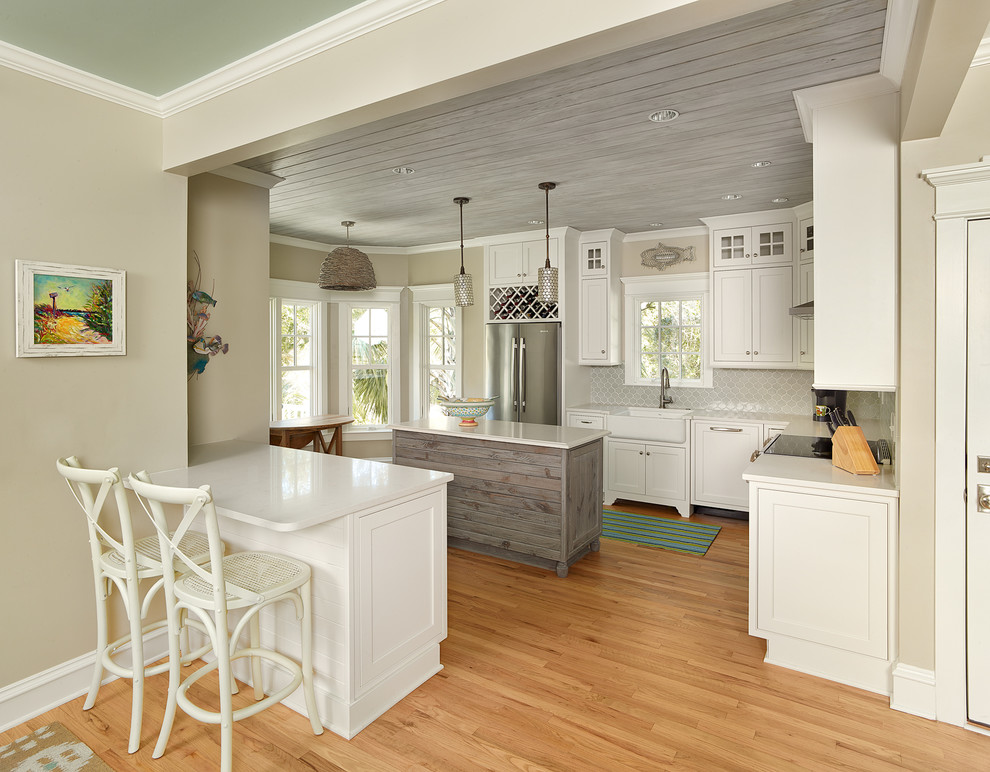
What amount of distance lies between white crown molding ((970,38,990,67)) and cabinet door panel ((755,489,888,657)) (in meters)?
1.72

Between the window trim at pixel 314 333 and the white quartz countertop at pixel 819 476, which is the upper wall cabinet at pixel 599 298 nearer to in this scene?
the white quartz countertop at pixel 819 476

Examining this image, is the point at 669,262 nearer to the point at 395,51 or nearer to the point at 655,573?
the point at 655,573

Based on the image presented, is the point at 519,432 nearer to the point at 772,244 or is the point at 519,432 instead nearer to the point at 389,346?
the point at 772,244

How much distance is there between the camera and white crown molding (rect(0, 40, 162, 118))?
2209 millimetres

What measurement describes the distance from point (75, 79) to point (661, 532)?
4569 millimetres

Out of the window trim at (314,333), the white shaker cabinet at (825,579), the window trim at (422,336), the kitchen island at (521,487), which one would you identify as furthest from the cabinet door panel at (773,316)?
the window trim at (314,333)

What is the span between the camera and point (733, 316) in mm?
5031

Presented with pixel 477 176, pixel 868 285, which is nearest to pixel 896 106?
pixel 868 285

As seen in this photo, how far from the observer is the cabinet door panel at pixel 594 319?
5559 millimetres

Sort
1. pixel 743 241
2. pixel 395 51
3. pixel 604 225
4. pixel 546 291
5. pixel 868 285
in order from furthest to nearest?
1. pixel 604 225
2. pixel 743 241
3. pixel 546 291
4. pixel 868 285
5. pixel 395 51

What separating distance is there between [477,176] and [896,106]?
2.33 metres

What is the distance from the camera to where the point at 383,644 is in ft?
7.55

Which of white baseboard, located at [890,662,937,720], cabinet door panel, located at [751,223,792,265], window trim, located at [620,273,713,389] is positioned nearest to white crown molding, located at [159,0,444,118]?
white baseboard, located at [890,662,937,720]

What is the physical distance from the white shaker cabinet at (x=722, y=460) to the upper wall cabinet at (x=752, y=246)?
1383mm
